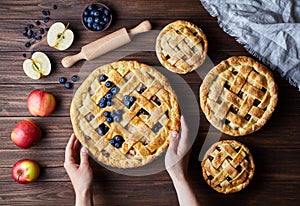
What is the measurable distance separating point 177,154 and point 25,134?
0.79 metres

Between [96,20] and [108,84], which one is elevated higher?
[96,20]

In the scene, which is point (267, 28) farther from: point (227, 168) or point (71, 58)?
point (71, 58)

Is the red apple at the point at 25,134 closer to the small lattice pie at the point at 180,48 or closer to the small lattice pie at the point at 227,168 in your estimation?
the small lattice pie at the point at 180,48

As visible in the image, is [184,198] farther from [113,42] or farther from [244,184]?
[113,42]

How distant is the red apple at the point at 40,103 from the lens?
239 cm

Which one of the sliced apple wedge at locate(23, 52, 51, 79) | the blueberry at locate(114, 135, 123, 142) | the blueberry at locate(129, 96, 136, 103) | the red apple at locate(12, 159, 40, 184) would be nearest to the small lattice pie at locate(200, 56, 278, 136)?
the blueberry at locate(129, 96, 136, 103)

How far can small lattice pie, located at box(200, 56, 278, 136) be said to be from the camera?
7.89ft

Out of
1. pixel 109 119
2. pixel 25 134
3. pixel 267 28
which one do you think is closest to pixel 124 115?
pixel 109 119

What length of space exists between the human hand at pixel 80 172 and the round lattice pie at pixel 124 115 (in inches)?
2.4

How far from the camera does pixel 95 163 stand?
245 cm

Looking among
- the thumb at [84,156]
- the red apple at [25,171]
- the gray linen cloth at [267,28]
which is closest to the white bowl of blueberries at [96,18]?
the gray linen cloth at [267,28]

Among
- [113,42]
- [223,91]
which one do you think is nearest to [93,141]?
[113,42]

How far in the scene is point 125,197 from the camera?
246 cm

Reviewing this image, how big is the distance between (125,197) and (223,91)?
2.53 ft
